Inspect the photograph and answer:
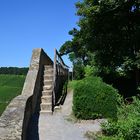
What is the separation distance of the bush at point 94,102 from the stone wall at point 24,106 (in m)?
1.51

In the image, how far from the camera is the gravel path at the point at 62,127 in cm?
970

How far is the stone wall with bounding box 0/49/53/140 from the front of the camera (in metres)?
6.96

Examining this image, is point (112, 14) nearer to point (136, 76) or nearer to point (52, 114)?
point (136, 76)

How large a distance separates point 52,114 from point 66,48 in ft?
148

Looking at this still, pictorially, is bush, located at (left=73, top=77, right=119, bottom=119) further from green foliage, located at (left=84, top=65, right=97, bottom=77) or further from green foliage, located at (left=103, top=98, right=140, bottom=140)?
green foliage, located at (left=84, top=65, right=97, bottom=77)

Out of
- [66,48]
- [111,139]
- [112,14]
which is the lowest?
[111,139]

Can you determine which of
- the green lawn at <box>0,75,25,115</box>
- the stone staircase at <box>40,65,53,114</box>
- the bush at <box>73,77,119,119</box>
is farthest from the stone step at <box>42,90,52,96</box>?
the bush at <box>73,77,119,119</box>

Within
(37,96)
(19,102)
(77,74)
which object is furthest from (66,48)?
(19,102)

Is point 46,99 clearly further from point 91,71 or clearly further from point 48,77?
point 91,71

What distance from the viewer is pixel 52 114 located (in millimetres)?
12469

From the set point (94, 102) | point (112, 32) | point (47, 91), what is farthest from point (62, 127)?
point (112, 32)

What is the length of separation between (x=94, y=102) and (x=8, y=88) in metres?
5.88

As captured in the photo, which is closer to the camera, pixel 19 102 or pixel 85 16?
pixel 19 102

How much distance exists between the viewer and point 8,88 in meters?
16.4
